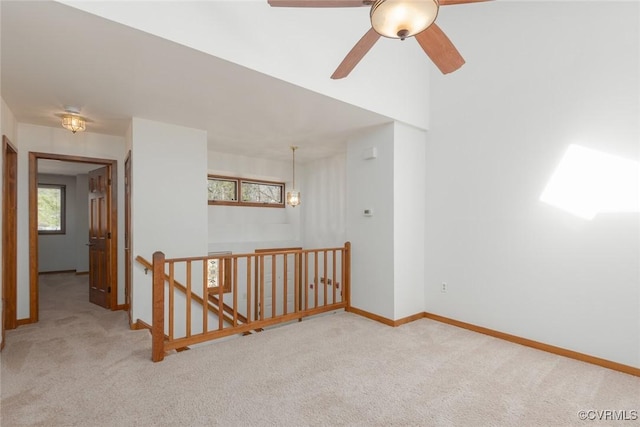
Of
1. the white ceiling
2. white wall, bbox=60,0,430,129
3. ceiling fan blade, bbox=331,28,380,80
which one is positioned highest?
white wall, bbox=60,0,430,129

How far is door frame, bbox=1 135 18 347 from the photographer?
354 centimetres

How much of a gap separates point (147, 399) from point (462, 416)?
7.05 ft

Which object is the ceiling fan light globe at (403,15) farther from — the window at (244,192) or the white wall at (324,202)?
the window at (244,192)

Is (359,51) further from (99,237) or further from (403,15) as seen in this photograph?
(99,237)

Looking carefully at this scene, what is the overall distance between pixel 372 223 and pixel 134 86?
9.60 ft

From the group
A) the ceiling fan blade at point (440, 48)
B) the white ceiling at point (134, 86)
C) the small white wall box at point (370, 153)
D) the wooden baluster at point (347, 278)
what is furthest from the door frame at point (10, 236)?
the ceiling fan blade at point (440, 48)

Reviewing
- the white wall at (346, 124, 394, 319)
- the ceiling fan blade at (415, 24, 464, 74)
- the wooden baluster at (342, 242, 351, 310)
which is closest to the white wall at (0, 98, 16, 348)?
the wooden baluster at (342, 242, 351, 310)

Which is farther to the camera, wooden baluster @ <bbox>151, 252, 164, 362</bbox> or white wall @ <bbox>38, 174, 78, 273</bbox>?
white wall @ <bbox>38, 174, 78, 273</bbox>

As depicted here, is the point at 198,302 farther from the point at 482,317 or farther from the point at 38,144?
the point at 482,317

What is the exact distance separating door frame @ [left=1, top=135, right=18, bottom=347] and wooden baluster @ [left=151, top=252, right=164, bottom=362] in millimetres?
2077

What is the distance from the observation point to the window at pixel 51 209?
309 inches

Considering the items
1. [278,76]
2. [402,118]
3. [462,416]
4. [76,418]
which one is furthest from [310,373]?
[402,118]

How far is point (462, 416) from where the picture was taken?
81.7 inches

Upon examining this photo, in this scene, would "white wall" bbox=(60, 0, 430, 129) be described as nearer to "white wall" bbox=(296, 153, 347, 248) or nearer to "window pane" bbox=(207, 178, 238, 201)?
"white wall" bbox=(296, 153, 347, 248)
